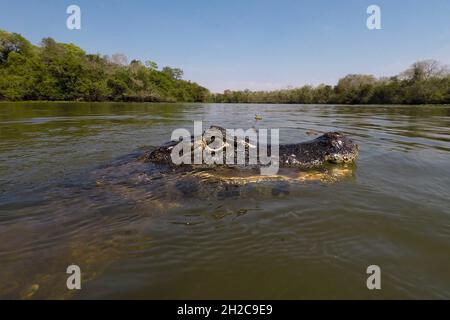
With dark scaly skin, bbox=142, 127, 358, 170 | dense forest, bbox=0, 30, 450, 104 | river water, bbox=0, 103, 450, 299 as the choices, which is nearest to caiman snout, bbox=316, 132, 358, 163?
dark scaly skin, bbox=142, 127, 358, 170

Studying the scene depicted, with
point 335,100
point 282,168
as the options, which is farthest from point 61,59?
point 282,168

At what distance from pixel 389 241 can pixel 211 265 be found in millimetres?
1724

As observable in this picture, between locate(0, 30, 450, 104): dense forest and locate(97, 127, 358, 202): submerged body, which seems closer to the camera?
locate(97, 127, 358, 202): submerged body

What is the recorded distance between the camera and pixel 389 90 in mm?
58531

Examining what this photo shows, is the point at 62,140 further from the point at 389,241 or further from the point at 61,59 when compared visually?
the point at 61,59

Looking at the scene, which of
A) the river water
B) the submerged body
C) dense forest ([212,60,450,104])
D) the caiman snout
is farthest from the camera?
dense forest ([212,60,450,104])

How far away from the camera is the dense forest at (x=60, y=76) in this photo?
53.2 metres

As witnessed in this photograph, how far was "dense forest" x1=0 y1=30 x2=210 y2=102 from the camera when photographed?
53219mm

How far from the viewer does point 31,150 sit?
756 cm

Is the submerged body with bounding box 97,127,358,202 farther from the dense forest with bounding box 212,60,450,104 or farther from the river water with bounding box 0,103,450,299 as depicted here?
the dense forest with bounding box 212,60,450,104

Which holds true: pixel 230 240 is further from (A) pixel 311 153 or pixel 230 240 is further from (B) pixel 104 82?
(B) pixel 104 82

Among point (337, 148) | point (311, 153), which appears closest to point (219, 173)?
point (311, 153)

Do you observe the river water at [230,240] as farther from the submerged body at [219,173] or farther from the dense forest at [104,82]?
the dense forest at [104,82]

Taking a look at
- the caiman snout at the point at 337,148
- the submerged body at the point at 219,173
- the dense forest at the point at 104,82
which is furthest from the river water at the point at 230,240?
the dense forest at the point at 104,82
